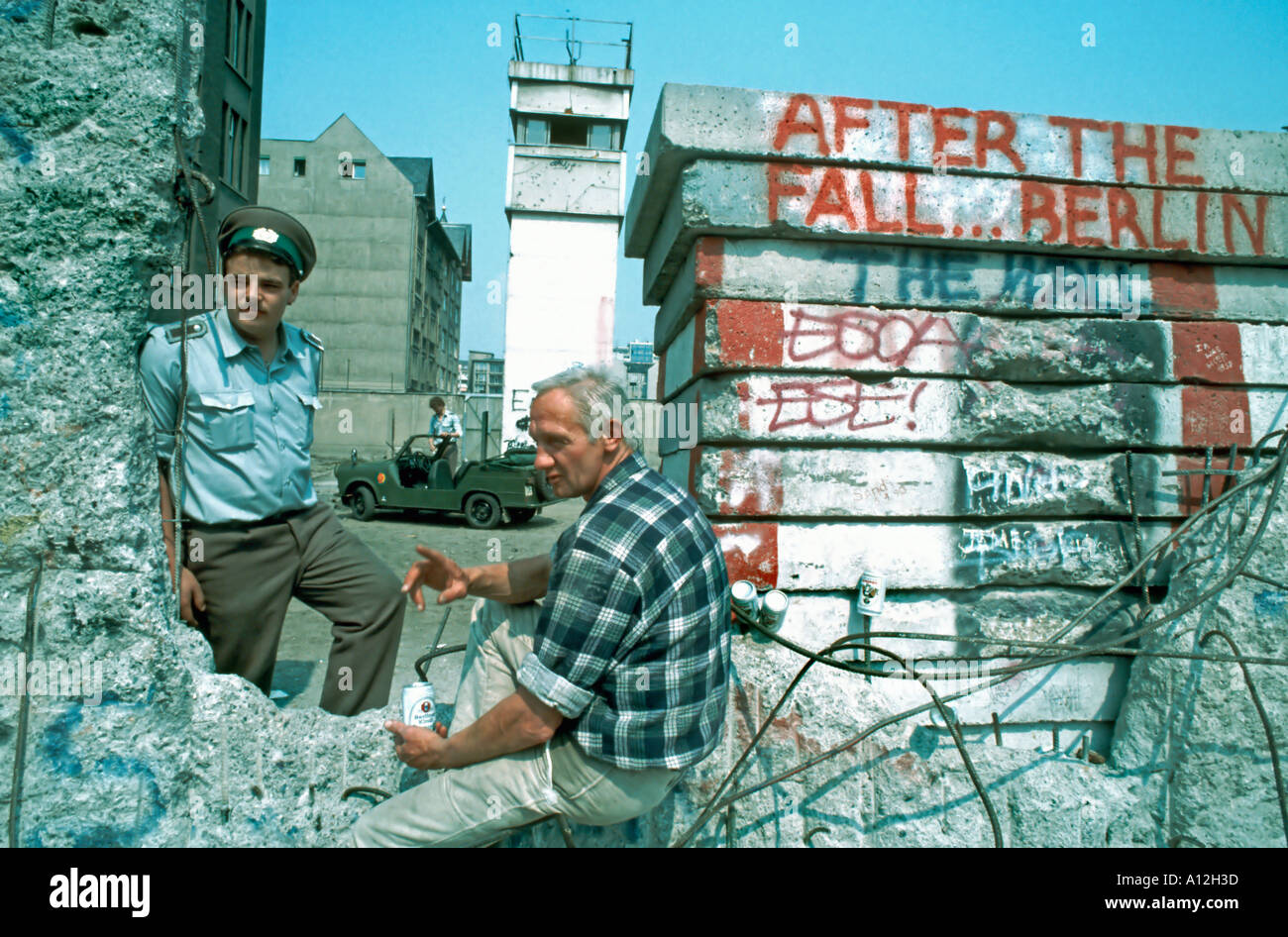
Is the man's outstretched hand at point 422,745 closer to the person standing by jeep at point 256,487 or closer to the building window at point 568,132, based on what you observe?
the person standing by jeep at point 256,487

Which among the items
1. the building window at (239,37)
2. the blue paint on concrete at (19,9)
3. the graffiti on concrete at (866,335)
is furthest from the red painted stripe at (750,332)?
the building window at (239,37)

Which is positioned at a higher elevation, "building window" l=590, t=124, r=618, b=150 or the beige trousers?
"building window" l=590, t=124, r=618, b=150

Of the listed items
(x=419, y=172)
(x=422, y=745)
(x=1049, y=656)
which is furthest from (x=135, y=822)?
(x=419, y=172)

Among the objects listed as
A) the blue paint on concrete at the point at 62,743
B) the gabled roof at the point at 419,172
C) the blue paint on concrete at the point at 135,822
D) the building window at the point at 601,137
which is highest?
the gabled roof at the point at 419,172

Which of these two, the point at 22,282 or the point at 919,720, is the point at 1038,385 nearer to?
the point at 919,720

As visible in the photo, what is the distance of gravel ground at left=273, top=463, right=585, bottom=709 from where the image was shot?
13.6 ft

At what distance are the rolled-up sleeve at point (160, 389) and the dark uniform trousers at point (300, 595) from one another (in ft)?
0.89

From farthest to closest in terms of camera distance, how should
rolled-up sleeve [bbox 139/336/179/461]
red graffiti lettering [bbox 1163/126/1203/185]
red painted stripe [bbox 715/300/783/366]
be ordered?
red graffiti lettering [bbox 1163/126/1203/185]
red painted stripe [bbox 715/300/783/366]
rolled-up sleeve [bbox 139/336/179/461]

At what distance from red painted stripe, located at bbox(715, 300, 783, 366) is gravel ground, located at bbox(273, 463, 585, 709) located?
159cm

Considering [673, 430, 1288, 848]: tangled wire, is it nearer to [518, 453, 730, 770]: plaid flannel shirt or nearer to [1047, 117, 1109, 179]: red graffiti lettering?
[518, 453, 730, 770]: plaid flannel shirt

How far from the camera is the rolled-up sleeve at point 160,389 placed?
204 cm

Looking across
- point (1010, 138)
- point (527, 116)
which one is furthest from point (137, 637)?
point (527, 116)

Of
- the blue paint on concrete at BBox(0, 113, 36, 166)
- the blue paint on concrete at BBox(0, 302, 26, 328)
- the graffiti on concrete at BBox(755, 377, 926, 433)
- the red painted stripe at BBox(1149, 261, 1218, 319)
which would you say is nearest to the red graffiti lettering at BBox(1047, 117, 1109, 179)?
the red painted stripe at BBox(1149, 261, 1218, 319)

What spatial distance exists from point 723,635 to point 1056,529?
2.13 meters
